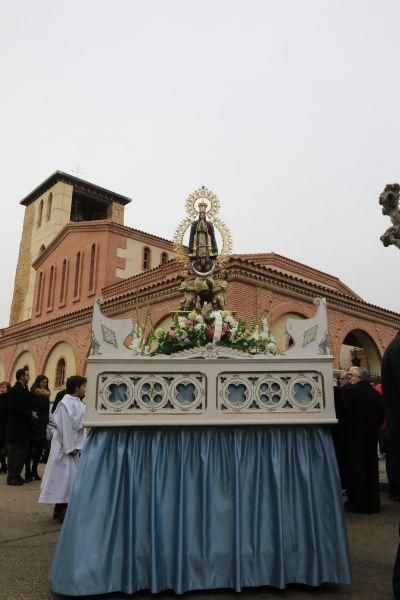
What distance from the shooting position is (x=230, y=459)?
122 inches

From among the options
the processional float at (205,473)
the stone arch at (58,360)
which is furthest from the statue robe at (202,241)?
the stone arch at (58,360)

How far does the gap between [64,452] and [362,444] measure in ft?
11.4

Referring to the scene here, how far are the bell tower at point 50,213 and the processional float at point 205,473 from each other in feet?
101

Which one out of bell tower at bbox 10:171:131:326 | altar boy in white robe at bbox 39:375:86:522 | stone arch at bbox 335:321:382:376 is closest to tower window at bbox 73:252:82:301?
bell tower at bbox 10:171:131:326

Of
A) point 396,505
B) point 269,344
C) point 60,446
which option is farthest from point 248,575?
point 396,505

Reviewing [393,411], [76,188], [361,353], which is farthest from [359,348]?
[76,188]

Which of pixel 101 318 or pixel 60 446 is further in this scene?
pixel 60 446

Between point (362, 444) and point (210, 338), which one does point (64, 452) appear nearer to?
point (210, 338)

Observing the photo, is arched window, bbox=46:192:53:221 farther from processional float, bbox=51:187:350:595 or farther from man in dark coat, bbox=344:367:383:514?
processional float, bbox=51:187:350:595

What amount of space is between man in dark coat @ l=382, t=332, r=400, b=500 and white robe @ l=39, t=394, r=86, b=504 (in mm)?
3541

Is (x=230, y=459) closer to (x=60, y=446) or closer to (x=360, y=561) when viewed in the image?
(x=360, y=561)

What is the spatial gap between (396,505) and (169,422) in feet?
14.3

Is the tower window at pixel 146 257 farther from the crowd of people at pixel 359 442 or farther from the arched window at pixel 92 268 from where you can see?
the crowd of people at pixel 359 442

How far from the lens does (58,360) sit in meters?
22.2
